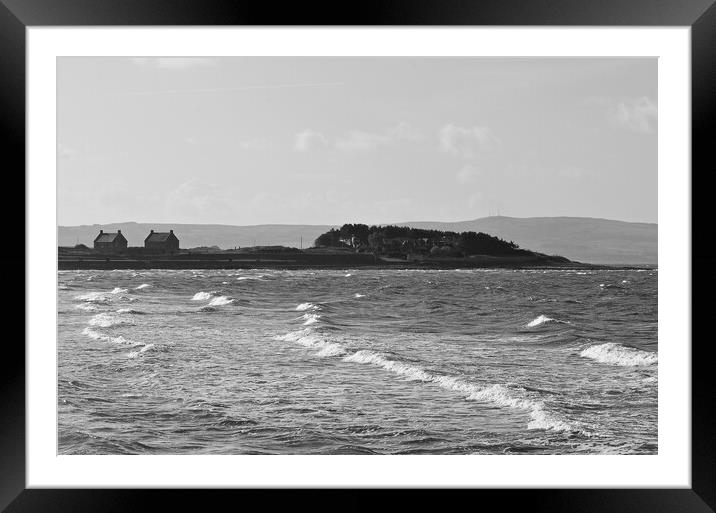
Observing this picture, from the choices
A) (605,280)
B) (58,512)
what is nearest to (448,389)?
(605,280)

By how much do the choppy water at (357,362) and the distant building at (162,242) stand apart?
320 mm

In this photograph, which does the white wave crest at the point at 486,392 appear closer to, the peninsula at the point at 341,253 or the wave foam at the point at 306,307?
the wave foam at the point at 306,307

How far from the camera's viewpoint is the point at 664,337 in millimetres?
1533

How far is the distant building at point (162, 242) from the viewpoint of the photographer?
481cm

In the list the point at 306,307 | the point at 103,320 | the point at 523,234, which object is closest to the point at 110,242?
the point at 103,320

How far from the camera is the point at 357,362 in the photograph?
19.2 feet

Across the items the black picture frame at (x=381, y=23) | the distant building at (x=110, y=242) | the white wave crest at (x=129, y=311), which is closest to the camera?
the black picture frame at (x=381, y=23)

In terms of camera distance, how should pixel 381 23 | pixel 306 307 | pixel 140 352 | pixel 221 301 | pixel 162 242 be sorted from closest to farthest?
pixel 381 23 → pixel 162 242 → pixel 140 352 → pixel 221 301 → pixel 306 307

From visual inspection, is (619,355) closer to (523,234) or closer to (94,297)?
(523,234)

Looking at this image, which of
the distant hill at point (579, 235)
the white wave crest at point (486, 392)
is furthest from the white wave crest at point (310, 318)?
the distant hill at point (579, 235)

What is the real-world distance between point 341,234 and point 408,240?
0.60m

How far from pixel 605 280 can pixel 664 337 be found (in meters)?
4.26

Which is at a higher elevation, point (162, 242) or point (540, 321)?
point (162, 242)

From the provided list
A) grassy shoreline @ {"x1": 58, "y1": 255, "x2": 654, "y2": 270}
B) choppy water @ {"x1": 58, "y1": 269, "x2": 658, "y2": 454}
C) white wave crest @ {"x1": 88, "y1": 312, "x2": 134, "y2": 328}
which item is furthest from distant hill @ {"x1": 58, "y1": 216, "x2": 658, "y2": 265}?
white wave crest @ {"x1": 88, "y1": 312, "x2": 134, "y2": 328}
